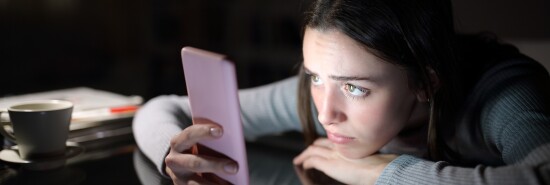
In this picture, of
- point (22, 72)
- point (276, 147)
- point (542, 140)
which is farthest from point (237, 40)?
point (542, 140)

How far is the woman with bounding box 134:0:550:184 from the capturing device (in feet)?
2.16

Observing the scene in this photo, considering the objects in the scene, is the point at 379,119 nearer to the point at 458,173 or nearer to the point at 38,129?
the point at 458,173

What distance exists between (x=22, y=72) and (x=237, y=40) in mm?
726

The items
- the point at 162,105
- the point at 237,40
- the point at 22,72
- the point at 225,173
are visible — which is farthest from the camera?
the point at 237,40

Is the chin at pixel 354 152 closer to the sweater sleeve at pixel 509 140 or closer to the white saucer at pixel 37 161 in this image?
the sweater sleeve at pixel 509 140

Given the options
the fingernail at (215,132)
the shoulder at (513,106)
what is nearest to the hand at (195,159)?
the fingernail at (215,132)

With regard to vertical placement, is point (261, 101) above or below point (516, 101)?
below

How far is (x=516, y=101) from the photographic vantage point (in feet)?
2.54

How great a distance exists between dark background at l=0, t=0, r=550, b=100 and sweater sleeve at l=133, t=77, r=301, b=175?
0.92 ft

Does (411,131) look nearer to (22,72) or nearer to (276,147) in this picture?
(276,147)

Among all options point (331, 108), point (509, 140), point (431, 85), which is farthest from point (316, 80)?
point (509, 140)

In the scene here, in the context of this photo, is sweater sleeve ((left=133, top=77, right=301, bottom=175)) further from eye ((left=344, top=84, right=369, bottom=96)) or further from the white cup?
eye ((left=344, top=84, right=369, bottom=96))

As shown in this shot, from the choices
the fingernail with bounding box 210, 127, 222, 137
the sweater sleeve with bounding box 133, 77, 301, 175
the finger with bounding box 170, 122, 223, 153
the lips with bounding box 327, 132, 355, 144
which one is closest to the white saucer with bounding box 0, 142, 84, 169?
the sweater sleeve with bounding box 133, 77, 301, 175

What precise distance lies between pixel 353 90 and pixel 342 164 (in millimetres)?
→ 120
